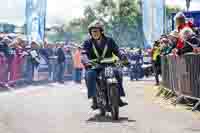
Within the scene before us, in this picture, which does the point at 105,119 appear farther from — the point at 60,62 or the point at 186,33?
the point at 60,62

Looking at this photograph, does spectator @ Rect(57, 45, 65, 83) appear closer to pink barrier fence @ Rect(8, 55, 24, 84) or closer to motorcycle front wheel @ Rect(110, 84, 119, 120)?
pink barrier fence @ Rect(8, 55, 24, 84)

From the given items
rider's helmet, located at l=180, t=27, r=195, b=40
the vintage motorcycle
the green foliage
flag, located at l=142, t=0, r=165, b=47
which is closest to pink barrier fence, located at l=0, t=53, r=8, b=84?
rider's helmet, located at l=180, t=27, r=195, b=40

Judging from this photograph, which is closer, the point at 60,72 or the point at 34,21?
the point at 60,72

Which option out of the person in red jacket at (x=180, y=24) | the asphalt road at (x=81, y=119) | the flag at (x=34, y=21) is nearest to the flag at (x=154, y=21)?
the flag at (x=34, y=21)

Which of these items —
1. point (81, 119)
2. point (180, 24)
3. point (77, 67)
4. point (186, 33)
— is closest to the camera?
point (81, 119)

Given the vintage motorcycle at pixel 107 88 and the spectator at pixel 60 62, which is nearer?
the vintage motorcycle at pixel 107 88

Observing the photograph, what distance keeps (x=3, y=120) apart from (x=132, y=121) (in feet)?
7.26

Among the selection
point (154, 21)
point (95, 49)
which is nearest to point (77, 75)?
point (154, 21)

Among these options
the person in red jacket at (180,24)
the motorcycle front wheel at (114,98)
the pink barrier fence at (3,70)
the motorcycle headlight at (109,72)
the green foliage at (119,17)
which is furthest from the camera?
the green foliage at (119,17)

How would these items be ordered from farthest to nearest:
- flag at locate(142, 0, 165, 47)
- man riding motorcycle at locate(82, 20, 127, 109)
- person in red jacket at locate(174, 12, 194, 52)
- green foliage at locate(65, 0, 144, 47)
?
green foliage at locate(65, 0, 144, 47) < flag at locate(142, 0, 165, 47) < person in red jacket at locate(174, 12, 194, 52) < man riding motorcycle at locate(82, 20, 127, 109)

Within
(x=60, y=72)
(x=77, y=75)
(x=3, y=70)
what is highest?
(x=3, y=70)

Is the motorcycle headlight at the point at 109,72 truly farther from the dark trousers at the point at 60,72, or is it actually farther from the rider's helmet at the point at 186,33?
the dark trousers at the point at 60,72

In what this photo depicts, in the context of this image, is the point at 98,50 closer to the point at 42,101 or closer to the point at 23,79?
the point at 42,101

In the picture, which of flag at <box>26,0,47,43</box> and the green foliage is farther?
the green foliage
